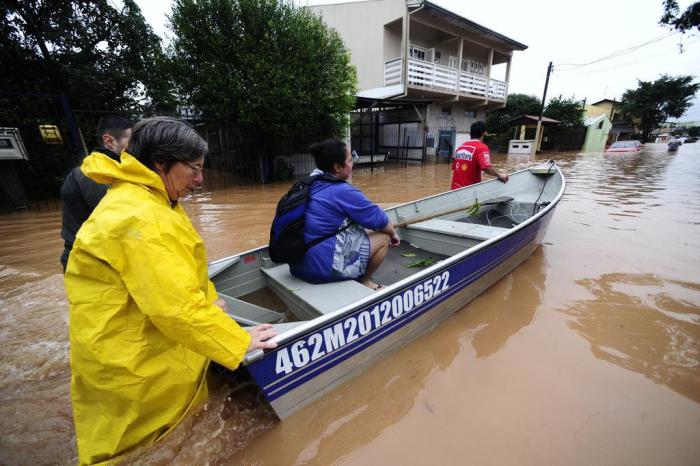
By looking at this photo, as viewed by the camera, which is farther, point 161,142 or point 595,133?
point 595,133

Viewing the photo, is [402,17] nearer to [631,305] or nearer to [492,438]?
[631,305]

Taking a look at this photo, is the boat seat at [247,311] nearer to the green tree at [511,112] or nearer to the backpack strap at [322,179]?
the backpack strap at [322,179]

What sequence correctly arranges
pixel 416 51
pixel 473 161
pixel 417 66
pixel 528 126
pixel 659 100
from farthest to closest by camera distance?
1. pixel 659 100
2. pixel 528 126
3. pixel 416 51
4. pixel 417 66
5. pixel 473 161

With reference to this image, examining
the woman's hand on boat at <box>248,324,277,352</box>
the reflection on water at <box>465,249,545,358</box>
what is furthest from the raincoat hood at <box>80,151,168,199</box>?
the reflection on water at <box>465,249,545,358</box>

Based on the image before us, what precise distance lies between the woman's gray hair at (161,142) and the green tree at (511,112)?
29.6m

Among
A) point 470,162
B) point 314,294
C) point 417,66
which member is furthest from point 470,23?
point 314,294

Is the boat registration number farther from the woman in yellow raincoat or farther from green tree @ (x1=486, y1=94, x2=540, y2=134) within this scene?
green tree @ (x1=486, y1=94, x2=540, y2=134)

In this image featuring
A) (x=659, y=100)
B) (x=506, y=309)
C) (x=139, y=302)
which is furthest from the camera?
(x=659, y=100)

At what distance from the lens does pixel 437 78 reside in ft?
48.1

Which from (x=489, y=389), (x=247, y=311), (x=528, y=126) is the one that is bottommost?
(x=489, y=389)

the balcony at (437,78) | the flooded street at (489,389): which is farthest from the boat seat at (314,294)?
the balcony at (437,78)

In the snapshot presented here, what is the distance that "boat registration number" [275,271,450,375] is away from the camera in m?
1.65

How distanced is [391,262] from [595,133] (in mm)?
35067

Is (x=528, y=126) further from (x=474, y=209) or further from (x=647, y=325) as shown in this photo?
(x=647, y=325)
